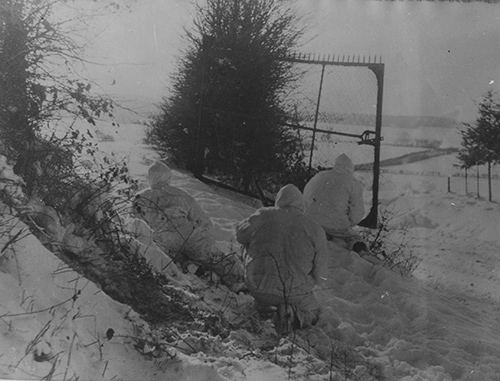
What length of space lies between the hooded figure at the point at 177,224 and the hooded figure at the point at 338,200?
1.20 metres

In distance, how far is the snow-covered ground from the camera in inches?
72.4

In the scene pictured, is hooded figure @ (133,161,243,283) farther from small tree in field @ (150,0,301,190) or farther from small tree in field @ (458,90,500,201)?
small tree in field @ (458,90,500,201)

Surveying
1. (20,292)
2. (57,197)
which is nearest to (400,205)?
(57,197)

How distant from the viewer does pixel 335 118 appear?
6.38m

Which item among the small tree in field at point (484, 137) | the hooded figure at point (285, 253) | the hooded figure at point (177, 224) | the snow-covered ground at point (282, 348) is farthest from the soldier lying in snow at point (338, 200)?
the small tree in field at point (484, 137)

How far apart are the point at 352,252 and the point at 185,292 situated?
1999 millimetres

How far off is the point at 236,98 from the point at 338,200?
2358 millimetres

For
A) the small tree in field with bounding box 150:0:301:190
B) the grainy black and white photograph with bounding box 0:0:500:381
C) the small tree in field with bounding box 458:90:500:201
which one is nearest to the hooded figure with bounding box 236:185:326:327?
the grainy black and white photograph with bounding box 0:0:500:381

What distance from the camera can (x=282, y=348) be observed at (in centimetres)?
258

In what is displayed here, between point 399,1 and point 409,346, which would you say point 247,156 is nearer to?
point 399,1

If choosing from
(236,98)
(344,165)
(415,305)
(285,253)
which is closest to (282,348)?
(285,253)

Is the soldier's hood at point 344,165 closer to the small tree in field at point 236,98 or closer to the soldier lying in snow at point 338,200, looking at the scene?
the soldier lying in snow at point 338,200

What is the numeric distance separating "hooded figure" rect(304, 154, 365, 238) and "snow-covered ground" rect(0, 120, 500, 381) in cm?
24

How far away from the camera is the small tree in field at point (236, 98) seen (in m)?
6.09
